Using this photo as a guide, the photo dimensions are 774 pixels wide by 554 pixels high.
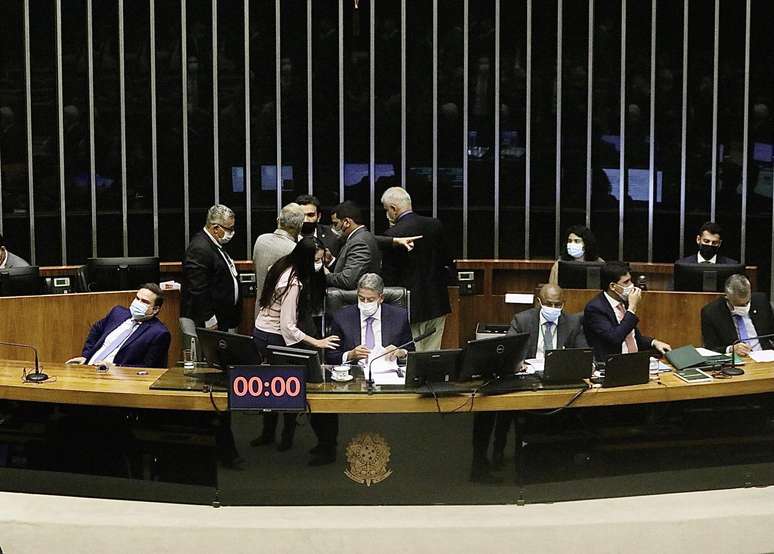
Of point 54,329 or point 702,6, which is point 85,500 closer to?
point 54,329

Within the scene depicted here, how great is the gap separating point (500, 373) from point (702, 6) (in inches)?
230

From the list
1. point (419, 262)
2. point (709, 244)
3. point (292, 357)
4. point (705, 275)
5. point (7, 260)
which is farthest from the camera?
point (709, 244)

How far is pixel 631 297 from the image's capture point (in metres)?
6.30

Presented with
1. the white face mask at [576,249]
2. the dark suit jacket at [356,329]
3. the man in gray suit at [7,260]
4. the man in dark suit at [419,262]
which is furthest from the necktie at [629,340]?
the man in gray suit at [7,260]

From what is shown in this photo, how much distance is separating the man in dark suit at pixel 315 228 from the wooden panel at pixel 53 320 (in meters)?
1.20

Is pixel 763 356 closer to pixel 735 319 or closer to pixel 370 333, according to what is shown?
pixel 735 319

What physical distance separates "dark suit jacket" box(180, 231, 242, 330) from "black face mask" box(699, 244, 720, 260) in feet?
10.5

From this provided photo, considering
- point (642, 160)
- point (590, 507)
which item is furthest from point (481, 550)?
point (642, 160)

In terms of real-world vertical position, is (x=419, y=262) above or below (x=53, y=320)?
above

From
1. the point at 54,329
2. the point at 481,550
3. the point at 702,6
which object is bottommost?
the point at 481,550

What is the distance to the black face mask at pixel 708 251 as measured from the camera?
8.18 meters

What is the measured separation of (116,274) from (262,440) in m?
2.94

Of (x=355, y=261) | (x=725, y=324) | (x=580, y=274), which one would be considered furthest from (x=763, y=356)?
(x=355, y=261)

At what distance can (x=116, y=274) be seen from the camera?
777 cm
